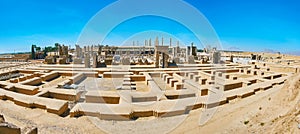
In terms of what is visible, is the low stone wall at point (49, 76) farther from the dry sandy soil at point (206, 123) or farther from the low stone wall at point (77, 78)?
the dry sandy soil at point (206, 123)

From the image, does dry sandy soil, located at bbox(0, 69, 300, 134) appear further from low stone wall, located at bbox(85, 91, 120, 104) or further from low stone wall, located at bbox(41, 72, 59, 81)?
low stone wall, located at bbox(41, 72, 59, 81)

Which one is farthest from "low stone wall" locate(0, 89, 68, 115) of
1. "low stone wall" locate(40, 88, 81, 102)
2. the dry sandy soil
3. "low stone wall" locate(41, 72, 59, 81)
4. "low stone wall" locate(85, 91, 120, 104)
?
"low stone wall" locate(41, 72, 59, 81)

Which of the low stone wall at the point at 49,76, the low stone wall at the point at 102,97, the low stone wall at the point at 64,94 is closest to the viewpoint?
the low stone wall at the point at 102,97

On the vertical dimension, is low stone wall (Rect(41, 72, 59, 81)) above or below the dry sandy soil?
above

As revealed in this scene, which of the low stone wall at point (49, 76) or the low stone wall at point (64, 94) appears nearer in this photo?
the low stone wall at point (64, 94)

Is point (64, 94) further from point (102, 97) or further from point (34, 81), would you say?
point (34, 81)

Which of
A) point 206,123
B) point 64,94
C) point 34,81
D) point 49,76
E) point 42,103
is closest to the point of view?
point 206,123

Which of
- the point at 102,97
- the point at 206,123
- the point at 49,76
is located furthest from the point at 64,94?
the point at 206,123

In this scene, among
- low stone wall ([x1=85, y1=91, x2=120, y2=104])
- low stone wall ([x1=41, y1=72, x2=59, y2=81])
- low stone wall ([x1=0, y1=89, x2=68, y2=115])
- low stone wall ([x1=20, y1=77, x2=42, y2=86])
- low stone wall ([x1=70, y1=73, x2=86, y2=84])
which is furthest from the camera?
low stone wall ([x1=41, y1=72, x2=59, y2=81])

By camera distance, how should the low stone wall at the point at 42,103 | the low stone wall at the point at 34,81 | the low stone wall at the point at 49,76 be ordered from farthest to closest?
the low stone wall at the point at 49,76 < the low stone wall at the point at 34,81 < the low stone wall at the point at 42,103

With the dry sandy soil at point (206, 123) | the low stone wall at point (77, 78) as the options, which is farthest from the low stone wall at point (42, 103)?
the low stone wall at point (77, 78)

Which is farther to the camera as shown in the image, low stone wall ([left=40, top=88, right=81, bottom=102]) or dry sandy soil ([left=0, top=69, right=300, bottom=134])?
low stone wall ([left=40, top=88, right=81, bottom=102])

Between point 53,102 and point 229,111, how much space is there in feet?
24.0

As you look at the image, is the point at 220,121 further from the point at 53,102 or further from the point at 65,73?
the point at 65,73
